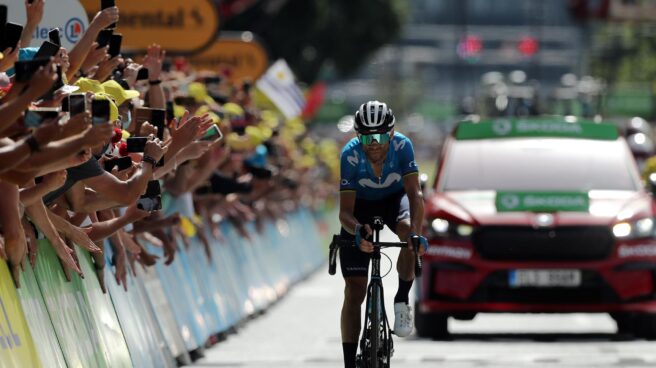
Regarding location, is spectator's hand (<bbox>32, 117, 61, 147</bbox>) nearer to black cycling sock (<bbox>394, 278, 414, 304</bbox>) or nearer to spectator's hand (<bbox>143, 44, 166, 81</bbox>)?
black cycling sock (<bbox>394, 278, 414, 304</bbox>)

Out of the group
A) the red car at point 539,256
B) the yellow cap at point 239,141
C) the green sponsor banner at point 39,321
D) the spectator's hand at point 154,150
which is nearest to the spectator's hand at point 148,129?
the spectator's hand at point 154,150

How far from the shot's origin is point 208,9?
835 inches

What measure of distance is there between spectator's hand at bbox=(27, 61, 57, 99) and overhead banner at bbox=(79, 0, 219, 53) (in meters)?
12.4

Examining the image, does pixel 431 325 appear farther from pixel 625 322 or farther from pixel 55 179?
pixel 55 179

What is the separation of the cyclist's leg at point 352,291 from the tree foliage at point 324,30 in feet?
124

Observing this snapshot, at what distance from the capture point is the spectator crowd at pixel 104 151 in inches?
323

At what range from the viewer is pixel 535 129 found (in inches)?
706

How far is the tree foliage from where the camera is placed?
5322 centimetres

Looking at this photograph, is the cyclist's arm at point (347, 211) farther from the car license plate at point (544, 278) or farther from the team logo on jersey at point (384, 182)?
the car license plate at point (544, 278)

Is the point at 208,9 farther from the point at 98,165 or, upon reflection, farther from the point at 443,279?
the point at 98,165

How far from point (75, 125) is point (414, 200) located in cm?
383

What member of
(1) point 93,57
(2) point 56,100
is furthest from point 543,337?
(2) point 56,100

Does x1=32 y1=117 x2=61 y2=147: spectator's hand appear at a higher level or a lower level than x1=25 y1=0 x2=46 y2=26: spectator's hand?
lower

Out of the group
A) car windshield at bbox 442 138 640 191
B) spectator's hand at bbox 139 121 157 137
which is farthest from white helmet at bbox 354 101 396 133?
car windshield at bbox 442 138 640 191
